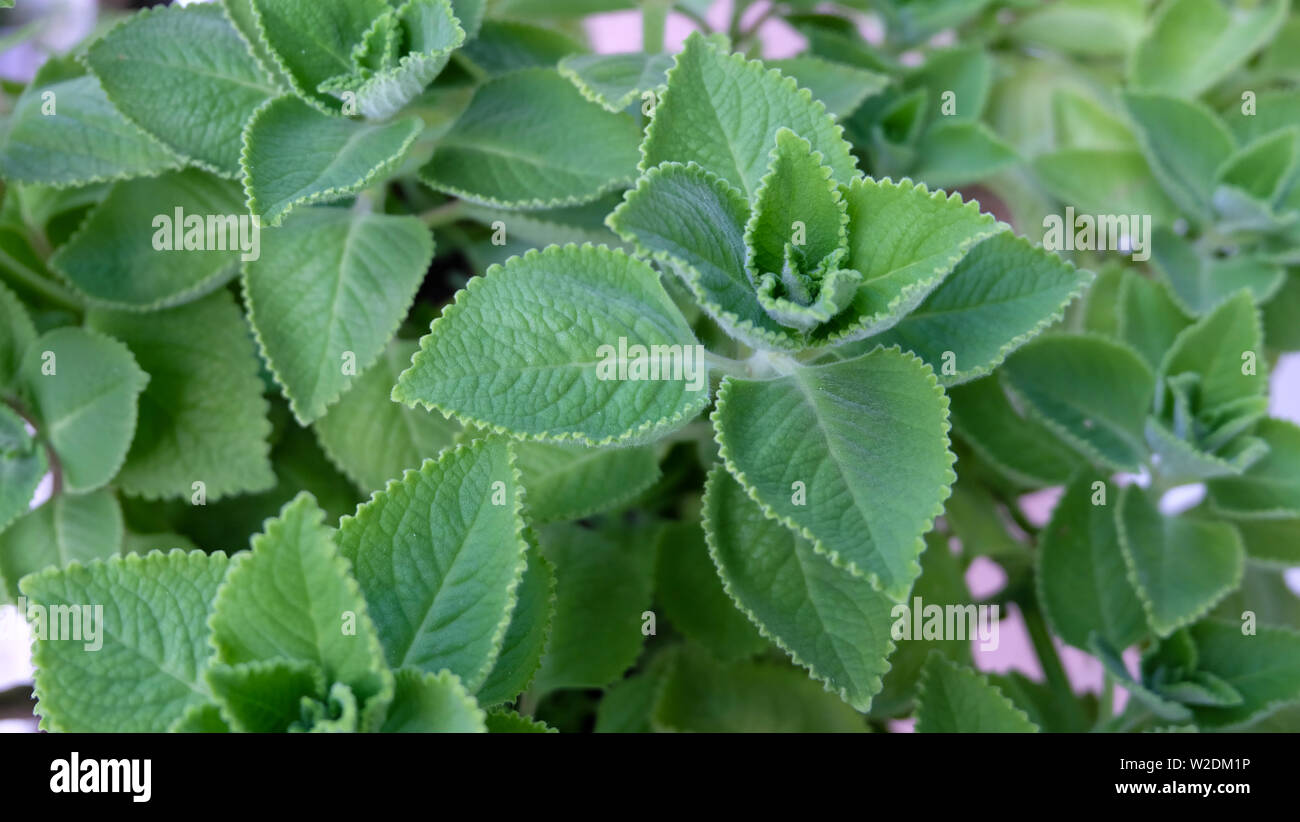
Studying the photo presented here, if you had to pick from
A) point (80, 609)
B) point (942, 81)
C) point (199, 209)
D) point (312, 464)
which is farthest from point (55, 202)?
point (942, 81)

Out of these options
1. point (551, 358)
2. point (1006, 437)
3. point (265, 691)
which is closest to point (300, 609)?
point (265, 691)

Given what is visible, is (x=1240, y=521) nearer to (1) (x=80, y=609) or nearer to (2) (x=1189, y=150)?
(2) (x=1189, y=150)

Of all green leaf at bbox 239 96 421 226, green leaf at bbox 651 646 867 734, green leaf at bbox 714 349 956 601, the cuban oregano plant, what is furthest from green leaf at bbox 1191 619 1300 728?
green leaf at bbox 239 96 421 226

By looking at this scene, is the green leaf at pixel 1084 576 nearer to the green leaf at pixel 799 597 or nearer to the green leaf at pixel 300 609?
the green leaf at pixel 799 597

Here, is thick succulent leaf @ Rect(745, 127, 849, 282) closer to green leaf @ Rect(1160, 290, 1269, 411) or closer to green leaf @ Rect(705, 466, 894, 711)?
green leaf @ Rect(705, 466, 894, 711)

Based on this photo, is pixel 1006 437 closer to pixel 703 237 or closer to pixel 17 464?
pixel 703 237

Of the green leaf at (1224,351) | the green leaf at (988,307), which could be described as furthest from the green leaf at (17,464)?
the green leaf at (1224,351)
